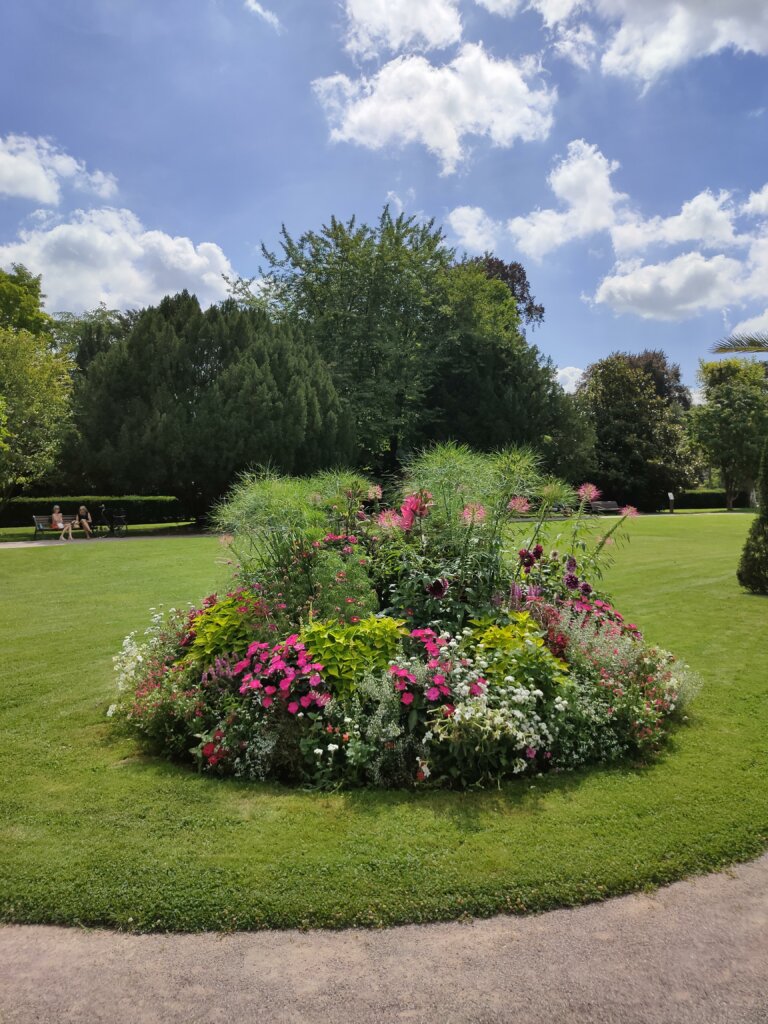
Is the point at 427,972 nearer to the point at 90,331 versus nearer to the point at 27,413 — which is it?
the point at 27,413

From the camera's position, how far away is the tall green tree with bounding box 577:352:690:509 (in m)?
43.7

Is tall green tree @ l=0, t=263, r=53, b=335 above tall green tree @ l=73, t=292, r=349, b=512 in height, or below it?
above

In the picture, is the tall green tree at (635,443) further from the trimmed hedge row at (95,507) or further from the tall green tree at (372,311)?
the trimmed hedge row at (95,507)

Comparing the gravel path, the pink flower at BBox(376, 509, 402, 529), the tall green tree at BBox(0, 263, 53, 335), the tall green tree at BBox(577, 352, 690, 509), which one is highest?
the tall green tree at BBox(0, 263, 53, 335)

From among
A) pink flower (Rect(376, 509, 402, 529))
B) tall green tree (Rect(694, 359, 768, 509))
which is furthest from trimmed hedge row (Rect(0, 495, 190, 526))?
tall green tree (Rect(694, 359, 768, 509))

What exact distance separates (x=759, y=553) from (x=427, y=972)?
32.8 feet

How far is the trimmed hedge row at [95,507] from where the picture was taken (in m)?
26.3

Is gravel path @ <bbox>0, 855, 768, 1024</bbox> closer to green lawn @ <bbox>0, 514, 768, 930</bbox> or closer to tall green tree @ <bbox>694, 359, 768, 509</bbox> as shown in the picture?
green lawn @ <bbox>0, 514, 768, 930</bbox>

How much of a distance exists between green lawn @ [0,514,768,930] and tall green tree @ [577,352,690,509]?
134 ft

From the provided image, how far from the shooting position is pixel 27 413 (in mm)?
22906

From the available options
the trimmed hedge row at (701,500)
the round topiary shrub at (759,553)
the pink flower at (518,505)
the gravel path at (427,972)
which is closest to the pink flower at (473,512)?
the pink flower at (518,505)

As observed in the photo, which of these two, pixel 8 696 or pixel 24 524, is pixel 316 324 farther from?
pixel 8 696

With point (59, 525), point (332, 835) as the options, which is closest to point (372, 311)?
point (59, 525)

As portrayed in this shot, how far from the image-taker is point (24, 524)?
2708cm
